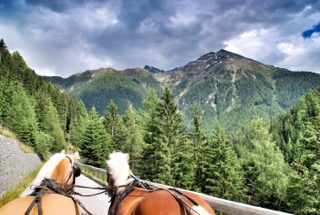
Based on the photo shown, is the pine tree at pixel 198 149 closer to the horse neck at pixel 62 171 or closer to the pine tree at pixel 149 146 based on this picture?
the pine tree at pixel 149 146

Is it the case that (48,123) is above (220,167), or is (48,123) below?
above

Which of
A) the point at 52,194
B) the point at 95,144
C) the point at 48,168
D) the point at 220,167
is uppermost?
the point at 95,144

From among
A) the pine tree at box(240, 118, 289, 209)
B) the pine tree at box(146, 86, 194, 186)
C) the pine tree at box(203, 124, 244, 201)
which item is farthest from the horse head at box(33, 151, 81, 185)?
the pine tree at box(240, 118, 289, 209)

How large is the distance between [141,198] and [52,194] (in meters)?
1.15

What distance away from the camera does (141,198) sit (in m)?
4.03

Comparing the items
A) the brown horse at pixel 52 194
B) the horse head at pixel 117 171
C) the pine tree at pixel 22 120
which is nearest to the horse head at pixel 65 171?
the brown horse at pixel 52 194

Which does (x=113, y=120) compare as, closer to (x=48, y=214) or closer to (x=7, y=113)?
(x=7, y=113)

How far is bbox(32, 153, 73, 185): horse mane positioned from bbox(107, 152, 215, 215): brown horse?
803mm

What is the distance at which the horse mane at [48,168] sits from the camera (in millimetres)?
4125

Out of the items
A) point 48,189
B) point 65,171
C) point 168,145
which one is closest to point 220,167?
point 168,145

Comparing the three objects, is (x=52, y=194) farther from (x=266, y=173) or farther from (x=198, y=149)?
(x=266, y=173)

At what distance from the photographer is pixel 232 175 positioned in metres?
30.4

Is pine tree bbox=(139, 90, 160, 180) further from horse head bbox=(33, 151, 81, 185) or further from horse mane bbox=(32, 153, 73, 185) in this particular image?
horse mane bbox=(32, 153, 73, 185)

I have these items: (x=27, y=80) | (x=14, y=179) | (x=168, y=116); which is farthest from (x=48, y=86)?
(x=14, y=179)
